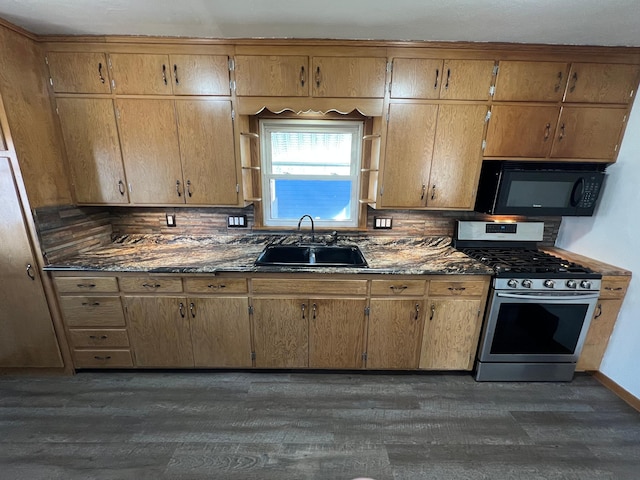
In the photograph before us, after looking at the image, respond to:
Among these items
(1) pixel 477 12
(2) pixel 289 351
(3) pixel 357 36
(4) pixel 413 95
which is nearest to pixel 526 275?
(4) pixel 413 95

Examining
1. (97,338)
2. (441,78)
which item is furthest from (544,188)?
(97,338)

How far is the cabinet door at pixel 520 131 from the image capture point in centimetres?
201

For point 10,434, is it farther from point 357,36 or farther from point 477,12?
point 477,12

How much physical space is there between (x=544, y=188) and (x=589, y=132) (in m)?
0.51

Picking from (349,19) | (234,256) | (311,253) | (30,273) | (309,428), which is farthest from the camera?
(311,253)

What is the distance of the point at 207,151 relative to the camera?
2.10 metres

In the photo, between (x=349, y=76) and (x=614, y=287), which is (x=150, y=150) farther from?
(x=614, y=287)

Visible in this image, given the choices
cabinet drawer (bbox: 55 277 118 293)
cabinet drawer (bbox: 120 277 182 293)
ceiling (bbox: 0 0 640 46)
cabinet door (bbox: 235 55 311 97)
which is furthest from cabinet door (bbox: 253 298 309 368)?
ceiling (bbox: 0 0 640 46)

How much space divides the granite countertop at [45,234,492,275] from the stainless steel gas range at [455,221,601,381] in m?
0.24

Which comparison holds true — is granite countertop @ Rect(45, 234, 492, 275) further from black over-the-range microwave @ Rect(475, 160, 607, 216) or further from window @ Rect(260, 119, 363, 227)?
black over-the-range microwave @ Rect(475, 160, 607, 216)

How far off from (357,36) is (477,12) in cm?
73

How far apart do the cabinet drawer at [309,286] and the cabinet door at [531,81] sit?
5.84ft

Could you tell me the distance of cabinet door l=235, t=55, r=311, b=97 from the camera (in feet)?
6.27

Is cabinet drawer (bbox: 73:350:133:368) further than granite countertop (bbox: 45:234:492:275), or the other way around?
cabinet drawer (bbox: 73:350:133:368)
